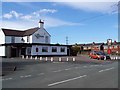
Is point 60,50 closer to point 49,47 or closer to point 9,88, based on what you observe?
point 49,47

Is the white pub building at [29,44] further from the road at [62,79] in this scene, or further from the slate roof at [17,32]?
the road at [62,79]

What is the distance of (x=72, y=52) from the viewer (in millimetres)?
72375

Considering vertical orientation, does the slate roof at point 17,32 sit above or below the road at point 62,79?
above

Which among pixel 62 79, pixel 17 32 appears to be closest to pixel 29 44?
pixel 17 32

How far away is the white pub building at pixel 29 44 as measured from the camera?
59000 mm

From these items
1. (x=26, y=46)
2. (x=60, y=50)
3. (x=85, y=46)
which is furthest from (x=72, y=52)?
(x=85, y=46)

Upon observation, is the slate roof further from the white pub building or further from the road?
the road

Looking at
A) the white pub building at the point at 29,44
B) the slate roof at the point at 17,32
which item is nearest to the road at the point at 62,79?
the white pub building at the point at 29,44

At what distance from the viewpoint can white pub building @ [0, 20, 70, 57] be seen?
2323 inches

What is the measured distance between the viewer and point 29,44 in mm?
58250

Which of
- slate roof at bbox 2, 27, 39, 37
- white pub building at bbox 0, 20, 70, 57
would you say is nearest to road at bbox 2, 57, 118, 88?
white pub building at bbox 0, 20, 70, 57

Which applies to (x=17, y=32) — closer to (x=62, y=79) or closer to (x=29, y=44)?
(x=29, y=44)

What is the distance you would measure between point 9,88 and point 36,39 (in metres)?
55.3

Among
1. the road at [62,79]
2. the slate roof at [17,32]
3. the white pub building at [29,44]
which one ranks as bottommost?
the road at [62,79]
